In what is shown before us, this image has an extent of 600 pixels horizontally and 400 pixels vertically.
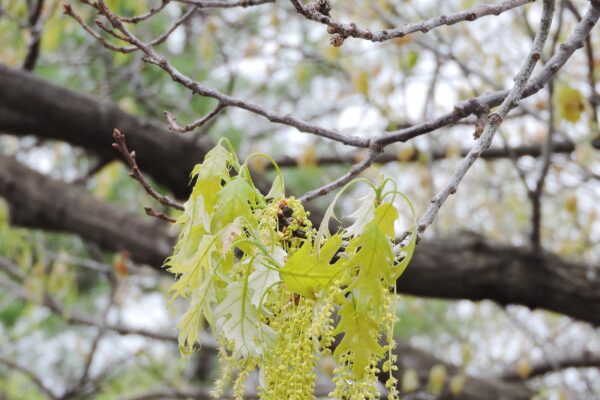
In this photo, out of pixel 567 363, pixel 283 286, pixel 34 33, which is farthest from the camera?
pixel 567 363

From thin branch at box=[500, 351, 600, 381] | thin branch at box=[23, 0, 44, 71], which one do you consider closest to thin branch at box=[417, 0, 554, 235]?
thin branch at box=[23, 0, 44, 71]

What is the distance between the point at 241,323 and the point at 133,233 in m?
2.27

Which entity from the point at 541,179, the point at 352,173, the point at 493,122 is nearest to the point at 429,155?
the point at 541,179

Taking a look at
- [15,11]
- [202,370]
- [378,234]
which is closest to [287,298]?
[378,234]

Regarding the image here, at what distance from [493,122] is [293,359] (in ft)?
1.65

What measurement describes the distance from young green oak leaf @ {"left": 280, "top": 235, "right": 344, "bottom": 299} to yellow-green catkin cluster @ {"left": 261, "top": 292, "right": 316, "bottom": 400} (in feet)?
0.10

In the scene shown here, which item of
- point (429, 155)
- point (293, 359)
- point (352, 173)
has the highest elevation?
point (429, 155)

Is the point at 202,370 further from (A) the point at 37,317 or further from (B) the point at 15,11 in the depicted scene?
(B) the point at 15,11

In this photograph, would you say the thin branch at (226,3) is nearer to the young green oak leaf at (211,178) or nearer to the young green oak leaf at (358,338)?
the young green oak leaf at (211,178)

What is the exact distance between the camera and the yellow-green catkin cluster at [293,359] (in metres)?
0.92

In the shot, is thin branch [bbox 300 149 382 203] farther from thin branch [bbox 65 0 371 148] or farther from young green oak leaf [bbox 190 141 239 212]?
young green oak leaf [bbox 190 141 239 212]

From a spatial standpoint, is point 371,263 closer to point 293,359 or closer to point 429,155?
point 293,359

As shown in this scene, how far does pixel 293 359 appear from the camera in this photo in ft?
3.07

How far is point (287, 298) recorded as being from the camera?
1048mm
